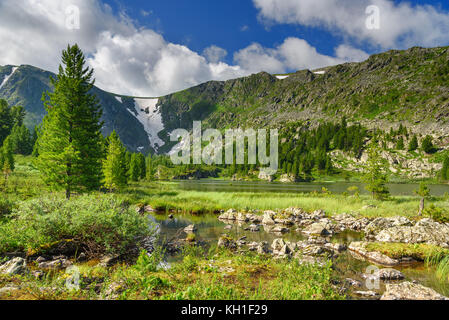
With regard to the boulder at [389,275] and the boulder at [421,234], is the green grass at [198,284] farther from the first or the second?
the boulder at [421,234]

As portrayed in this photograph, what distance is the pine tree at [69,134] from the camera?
Result: 21.4m

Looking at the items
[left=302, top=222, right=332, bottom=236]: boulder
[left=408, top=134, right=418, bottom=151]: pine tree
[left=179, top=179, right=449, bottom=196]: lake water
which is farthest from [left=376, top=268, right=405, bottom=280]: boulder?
[left=408, top=134, right=418, bottom=151]: pine tree

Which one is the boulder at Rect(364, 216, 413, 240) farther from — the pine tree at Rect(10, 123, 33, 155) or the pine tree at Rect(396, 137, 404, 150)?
the pine tree at Rect(396, 137, 404, 150)

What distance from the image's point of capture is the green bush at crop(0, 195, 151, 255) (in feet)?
36.7

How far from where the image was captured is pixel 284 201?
3297 centimetres

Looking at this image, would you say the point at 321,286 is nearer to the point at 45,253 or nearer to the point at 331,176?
the point at 45,253

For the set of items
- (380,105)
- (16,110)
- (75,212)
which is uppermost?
(380,105)

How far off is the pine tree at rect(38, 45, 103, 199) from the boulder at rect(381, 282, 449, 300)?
24.5 m

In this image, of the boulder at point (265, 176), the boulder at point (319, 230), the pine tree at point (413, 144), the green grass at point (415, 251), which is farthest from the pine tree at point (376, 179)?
the pine tree at point (413, 144)

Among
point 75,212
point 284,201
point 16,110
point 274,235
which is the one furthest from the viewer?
point 16,110
